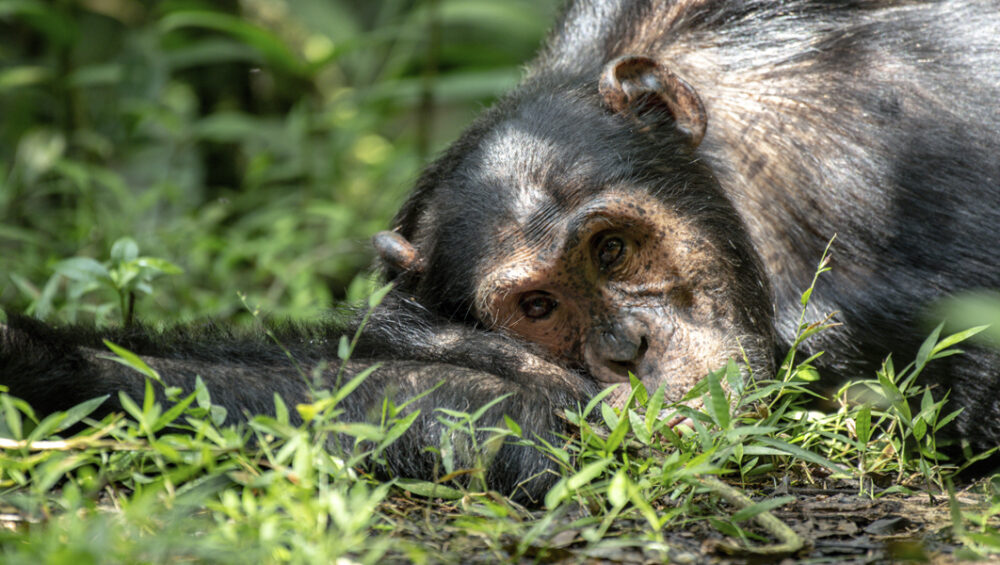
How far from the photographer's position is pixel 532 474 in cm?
314

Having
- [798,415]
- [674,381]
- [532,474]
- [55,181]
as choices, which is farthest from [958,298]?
[55,181]

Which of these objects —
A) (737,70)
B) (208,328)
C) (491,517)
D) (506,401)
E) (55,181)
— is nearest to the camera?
(491,517)

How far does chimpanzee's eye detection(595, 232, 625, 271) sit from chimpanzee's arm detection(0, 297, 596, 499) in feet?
1.43

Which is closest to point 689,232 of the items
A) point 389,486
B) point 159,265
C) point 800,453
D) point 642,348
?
point 642,348

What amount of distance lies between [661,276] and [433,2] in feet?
14.5

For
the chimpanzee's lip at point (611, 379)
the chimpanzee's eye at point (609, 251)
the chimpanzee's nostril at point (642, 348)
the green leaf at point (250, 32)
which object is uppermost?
the green leaf at point (250, 32)

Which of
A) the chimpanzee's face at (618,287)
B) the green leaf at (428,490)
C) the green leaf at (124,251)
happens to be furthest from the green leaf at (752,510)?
the green leaf at (124,251)

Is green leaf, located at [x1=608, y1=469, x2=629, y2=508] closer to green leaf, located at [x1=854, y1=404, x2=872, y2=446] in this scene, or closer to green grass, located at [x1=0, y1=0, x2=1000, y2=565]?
green grass, located at [x1=0, y1=0, x2=1000, y2=565]

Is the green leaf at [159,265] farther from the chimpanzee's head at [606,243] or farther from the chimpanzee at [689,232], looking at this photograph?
the chimpanzee's head at [606,243]

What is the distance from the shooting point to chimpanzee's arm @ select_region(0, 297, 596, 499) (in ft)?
10.4

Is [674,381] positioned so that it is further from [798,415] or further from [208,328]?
[208,328]

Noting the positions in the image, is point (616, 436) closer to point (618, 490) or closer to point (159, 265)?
point (618, 490)

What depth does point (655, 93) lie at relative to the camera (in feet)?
13.6

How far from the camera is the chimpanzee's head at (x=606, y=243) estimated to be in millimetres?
3738
